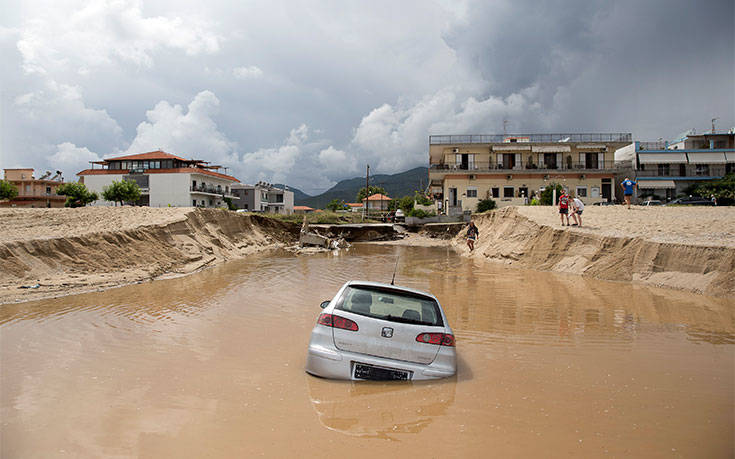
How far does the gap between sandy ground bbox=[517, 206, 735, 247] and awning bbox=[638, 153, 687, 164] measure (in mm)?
35541

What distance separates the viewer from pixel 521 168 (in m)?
49.9

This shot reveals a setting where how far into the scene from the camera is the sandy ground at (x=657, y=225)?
42.7ft

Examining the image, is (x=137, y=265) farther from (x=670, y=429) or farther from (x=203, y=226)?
(x=670, y=429)

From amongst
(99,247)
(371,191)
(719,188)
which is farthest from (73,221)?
(371,191)

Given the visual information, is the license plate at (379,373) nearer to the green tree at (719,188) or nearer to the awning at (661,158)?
the green tree at (719,188)

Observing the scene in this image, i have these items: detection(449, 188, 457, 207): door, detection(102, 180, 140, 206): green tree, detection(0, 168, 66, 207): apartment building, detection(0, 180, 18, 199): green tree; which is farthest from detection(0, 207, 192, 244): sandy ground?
detection(0, 168, 66, 207): apartment building

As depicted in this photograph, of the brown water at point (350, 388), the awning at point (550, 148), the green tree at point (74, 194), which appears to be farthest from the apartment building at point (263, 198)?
the brown water at point (350, 388)

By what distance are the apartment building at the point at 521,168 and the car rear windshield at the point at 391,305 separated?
43.8m

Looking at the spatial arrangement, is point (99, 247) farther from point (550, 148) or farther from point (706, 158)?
point (706, 158)

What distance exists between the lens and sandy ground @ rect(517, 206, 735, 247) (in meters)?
13.0

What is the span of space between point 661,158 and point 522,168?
1826 cm

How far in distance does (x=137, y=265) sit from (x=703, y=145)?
68.6 metres

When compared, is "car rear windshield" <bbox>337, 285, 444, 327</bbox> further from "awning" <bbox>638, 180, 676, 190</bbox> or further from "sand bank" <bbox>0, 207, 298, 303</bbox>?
"awning" <bbox>638, 180, 676, 190</bbox>

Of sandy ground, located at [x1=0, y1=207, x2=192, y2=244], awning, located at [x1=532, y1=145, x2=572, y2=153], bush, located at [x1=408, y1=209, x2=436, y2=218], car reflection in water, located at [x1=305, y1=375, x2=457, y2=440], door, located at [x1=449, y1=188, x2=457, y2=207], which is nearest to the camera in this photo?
car reflection in water, located at [x1=305, y1=375, x2=457, y2=440]
